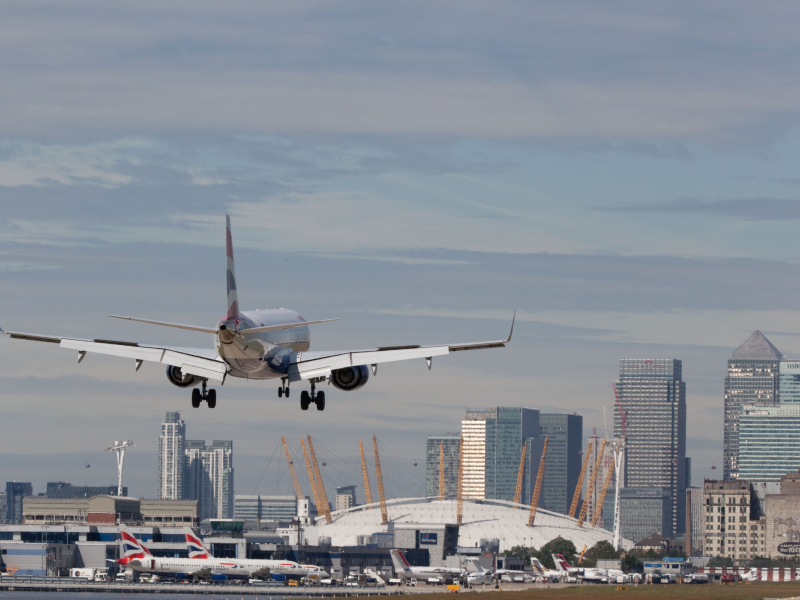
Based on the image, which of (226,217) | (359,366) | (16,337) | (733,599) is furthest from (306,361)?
(733,599)

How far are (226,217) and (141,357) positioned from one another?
10.7 meters

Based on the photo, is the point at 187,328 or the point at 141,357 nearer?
the point at 187,328

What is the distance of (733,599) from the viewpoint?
650ft

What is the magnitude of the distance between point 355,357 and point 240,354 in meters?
7.73

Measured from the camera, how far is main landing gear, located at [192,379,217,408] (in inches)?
3541

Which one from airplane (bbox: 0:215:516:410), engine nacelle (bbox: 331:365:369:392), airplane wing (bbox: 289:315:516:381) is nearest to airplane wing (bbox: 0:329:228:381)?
airplane (bbox: 0:215:516:410)

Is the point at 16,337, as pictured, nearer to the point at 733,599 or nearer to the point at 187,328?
the point at 187,328

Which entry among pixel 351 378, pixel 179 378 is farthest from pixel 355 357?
pixel 179 378

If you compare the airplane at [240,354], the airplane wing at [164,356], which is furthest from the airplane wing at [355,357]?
the airplane wing at [164,356]

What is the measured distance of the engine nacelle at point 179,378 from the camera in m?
89.6

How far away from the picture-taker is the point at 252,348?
282 feet

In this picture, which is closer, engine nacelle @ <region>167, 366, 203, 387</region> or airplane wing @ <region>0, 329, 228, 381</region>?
airplane wing @ <region>0, 329, 228, 381</region>

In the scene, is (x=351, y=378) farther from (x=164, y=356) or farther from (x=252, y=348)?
(x=164, y=356)

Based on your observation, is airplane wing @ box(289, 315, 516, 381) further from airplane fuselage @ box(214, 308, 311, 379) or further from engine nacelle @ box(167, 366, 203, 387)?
engine nacelle @ box(167, 366, 203, 387)
